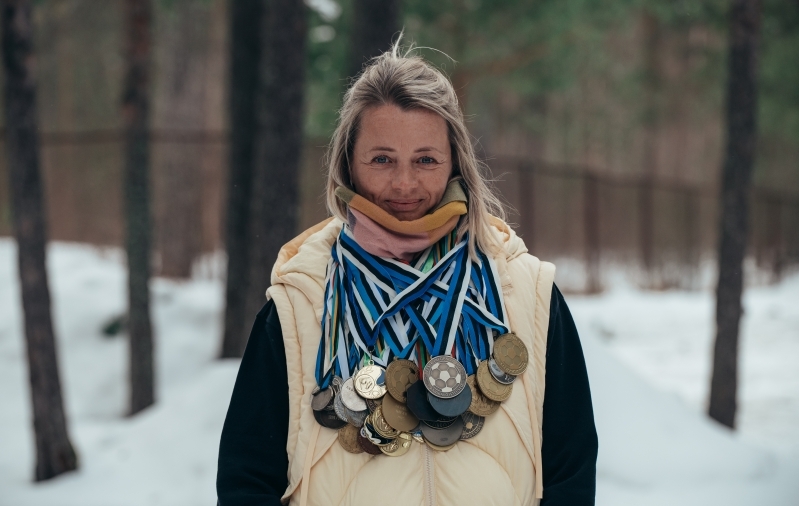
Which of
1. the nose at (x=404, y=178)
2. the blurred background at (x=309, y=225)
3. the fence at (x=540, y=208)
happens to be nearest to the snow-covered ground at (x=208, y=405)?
the blurred background at (x=309, y=225)

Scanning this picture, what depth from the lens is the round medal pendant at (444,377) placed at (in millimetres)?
1729

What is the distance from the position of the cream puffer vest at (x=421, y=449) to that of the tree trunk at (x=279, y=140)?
13.0 feet

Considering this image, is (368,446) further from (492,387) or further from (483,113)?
(483,113)

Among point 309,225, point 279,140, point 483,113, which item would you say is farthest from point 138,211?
point 483,113

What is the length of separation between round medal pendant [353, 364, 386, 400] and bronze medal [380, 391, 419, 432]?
2 cm

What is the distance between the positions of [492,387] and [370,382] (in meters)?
0.27

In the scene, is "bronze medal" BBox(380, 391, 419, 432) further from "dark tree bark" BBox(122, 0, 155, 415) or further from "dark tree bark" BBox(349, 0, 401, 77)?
"dark tree bark" BBox(122, 0, 155, 415)

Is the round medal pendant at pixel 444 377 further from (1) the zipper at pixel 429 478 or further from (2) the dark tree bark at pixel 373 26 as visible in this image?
(2) the dark tree bark at pixel 373 26

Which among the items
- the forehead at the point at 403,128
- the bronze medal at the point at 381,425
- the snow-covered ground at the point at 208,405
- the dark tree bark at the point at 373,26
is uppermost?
the dark tree bark at the point at 373,26

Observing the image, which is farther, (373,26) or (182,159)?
(182,159)

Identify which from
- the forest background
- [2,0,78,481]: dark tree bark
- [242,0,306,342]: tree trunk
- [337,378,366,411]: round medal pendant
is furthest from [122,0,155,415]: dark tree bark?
[337,378,366,411]: round medal pendant

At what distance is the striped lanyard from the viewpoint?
70.9 inches

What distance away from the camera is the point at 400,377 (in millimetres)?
1783

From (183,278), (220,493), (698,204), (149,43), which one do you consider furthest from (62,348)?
(698,204)
